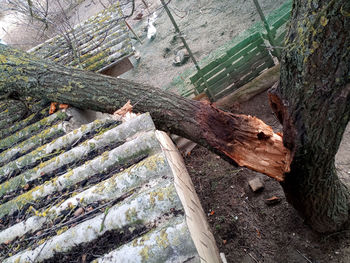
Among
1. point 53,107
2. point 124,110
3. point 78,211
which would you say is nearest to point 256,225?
point 124,110

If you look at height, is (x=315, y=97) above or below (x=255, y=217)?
above

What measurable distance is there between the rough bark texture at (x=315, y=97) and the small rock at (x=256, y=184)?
3.65 feet

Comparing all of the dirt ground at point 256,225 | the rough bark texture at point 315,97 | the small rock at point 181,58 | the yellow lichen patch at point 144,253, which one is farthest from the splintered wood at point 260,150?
the small rock at point 181,58

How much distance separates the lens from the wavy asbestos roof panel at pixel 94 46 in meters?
5.13

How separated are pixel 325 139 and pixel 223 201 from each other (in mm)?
2358

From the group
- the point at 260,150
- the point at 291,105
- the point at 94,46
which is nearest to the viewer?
the point at 291,105

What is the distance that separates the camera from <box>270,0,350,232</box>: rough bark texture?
1.65m

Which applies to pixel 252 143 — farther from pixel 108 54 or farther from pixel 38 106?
pixel 108 54

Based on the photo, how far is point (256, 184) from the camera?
3977 millimetres

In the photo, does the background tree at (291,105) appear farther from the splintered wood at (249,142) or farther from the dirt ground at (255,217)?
the dirt ground at (255,217)

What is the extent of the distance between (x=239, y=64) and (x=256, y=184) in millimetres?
2993

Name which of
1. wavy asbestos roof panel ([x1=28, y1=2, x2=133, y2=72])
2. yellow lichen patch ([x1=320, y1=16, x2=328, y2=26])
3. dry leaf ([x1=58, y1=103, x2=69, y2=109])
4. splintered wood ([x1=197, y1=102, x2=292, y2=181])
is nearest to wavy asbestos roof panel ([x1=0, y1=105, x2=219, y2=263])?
dry leaf ([x1=58, y1=103, x2=69, y2=109])

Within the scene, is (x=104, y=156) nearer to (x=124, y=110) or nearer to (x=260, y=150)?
(x=124, y=110)

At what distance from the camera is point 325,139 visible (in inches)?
85.0
